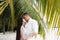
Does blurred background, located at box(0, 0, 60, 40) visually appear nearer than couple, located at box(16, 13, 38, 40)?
Yes

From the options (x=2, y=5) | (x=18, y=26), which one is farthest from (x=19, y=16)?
(x=2, y=5)

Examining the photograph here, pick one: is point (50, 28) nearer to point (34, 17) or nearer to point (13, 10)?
point (34, 17)

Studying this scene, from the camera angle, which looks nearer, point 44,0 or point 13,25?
point 44,0

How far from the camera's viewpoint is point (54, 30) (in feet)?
4.66

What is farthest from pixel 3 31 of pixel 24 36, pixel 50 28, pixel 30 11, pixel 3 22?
pixel 50 28

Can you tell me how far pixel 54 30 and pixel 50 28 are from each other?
0.17ft

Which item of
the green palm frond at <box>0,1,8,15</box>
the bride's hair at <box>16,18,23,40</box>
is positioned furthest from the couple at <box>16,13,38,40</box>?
the green palm frond at <box>0,1,8,15</box>

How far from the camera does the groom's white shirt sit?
58.5 inches

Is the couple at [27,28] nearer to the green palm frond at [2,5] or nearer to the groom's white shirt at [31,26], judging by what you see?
the groom's white shirt at [31,26]

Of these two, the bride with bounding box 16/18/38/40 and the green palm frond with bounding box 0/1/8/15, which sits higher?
the green palm frond with bounding box 0/1/8/15

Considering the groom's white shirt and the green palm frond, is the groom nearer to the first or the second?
the groom's white shirt

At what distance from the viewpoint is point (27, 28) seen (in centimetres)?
150

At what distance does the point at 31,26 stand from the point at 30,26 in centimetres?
1

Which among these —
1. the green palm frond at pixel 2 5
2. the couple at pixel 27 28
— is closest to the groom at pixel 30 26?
the couple at pixel 27 28
